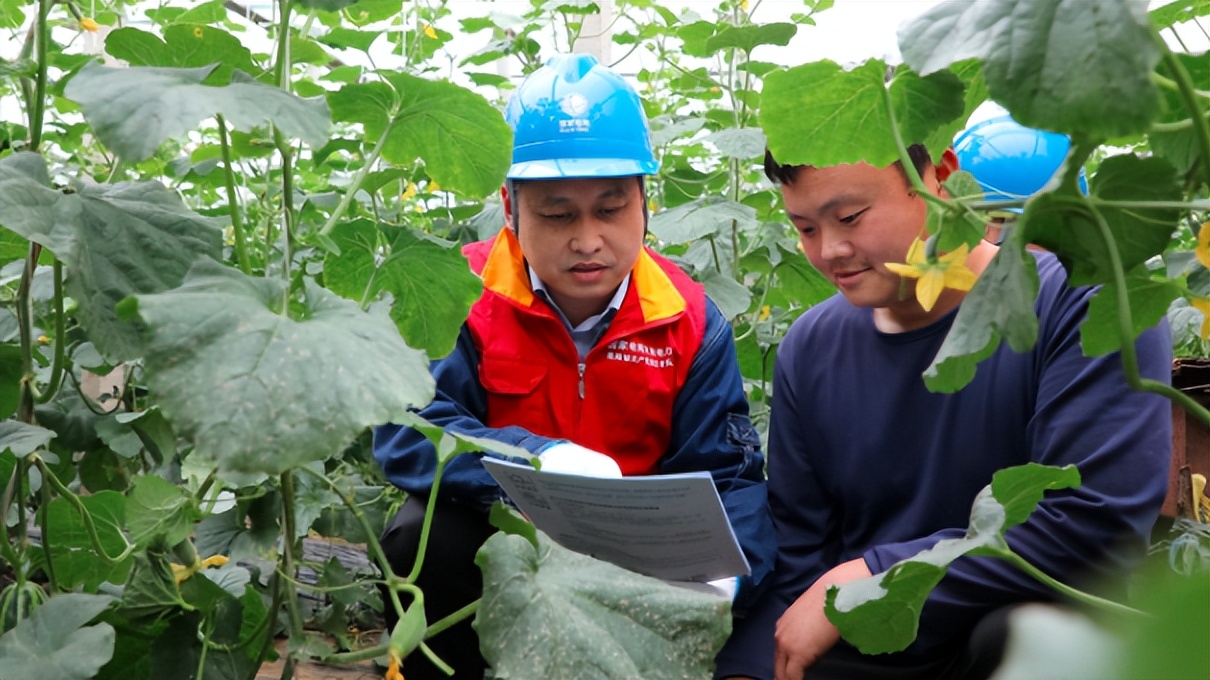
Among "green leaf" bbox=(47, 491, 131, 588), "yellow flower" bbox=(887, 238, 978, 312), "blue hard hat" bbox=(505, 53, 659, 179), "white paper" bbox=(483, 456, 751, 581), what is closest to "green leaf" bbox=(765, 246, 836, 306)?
"blue hard hat" bbox=(505, 53, 659, 179)

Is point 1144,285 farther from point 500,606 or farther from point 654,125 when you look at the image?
point 654,125

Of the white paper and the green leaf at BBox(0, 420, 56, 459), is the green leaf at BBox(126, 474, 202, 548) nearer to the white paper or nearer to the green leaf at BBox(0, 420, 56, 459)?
the green leaf at BBox(0, 420, 56, 459)

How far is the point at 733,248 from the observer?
2.52m

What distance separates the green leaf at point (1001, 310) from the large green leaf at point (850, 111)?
5.3 inches

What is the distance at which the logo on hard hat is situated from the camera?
1.74 m

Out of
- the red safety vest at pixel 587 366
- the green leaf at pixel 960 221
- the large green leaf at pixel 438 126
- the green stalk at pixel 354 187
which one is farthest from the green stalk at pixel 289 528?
the red safety vest at pixel 587 366

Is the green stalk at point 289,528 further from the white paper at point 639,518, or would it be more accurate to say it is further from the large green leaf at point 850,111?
the large green leaf at point 850,111

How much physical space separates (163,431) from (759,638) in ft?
2.87

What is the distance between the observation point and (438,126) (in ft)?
3.57

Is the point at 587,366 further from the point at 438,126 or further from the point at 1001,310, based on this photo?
the point at 1001,310

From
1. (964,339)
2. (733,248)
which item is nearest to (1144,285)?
(964,339)

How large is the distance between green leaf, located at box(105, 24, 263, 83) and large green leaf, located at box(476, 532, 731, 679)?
469mm

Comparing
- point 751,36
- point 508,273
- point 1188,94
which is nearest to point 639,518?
point 508,273

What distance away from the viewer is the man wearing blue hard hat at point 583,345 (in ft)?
5.55
